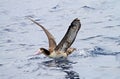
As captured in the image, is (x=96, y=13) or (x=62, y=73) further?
(x=96, y=13)

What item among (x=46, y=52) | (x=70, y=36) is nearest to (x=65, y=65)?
(x=46, y=52)

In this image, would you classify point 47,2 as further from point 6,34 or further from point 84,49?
point 84,49

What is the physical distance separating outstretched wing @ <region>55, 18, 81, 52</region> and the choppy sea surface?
0.43 m

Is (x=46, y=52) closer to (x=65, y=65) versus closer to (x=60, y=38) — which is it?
(x=65, y=65)

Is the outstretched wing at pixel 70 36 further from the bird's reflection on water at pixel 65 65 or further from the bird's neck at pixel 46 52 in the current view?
the bird's reflection on water at pixel 65 65

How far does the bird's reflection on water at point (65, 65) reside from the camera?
1353cm

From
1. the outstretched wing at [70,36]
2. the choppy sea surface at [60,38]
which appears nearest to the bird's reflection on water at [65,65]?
the choppy sea surface at [60,38]

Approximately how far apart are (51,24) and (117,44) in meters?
4.85

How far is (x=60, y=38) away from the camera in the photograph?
17.6 metres

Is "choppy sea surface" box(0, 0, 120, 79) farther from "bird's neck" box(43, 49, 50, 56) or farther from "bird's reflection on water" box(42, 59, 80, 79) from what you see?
"bird's neck" box(43, 49, 50, 56)

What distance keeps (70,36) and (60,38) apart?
3432 mm

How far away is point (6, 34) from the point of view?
18922 mm

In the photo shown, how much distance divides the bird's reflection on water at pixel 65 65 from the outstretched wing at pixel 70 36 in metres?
0.36

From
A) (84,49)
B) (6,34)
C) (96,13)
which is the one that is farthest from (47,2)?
(84,49)
